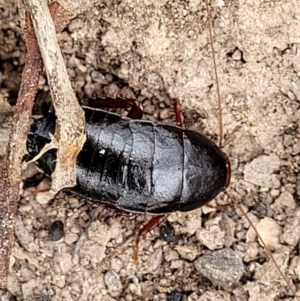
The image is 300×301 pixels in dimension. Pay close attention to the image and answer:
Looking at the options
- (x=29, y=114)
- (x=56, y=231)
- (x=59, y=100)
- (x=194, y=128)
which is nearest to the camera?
(x=59, y=100)

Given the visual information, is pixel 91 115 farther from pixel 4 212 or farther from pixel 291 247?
pixel 291 247

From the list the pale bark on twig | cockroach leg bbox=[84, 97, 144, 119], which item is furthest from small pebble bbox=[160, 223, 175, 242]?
the pale bark on twig

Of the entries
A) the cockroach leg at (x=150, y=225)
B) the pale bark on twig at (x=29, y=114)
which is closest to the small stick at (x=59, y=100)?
the pale bark on twig at (x=29, y=114)

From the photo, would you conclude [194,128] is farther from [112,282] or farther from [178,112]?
[112,282]

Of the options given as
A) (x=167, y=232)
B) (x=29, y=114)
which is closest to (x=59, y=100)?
(x=29, y=114)

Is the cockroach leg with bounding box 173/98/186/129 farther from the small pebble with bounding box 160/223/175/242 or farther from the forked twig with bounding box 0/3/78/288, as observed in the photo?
the forked twig with bounding box 0/3/78/288

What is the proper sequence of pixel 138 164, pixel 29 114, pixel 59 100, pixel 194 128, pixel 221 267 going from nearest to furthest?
1. pixel 59 100
2. pixel 29 114
3. pixel 138 164
4. pixel 221 267
5. pixel 194 128

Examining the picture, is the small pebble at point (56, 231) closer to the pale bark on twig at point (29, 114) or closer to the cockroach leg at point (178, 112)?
the pale bark on twig at point (29, 114)
